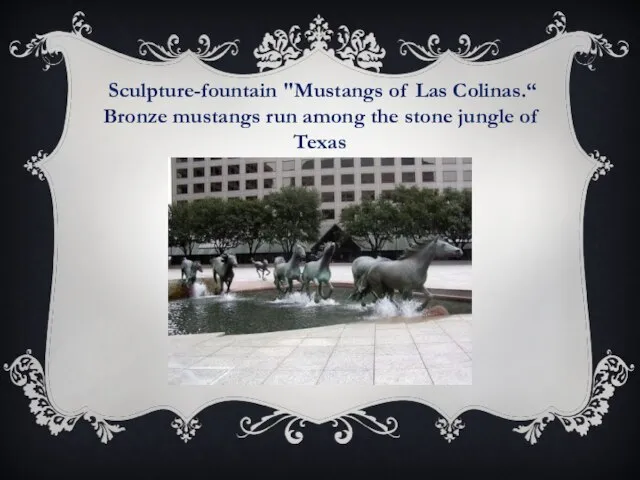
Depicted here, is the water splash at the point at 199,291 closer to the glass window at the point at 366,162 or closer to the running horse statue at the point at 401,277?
the running horse statue at the point at 401,277

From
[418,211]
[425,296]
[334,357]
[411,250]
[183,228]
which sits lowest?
[334,357]

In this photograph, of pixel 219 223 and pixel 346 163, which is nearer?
pixel 346 163

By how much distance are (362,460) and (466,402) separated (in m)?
0.74

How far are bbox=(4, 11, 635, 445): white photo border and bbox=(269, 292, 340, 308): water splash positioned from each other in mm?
676

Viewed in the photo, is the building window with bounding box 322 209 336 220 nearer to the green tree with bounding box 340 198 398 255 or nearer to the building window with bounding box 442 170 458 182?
the green tree with bounding box 340 198 398 255

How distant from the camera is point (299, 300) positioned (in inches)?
119

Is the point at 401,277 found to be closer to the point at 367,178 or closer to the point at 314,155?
the point at 367,178

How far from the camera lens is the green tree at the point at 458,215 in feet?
9.61

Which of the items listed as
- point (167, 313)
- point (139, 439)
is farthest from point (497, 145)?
point (139, 439)

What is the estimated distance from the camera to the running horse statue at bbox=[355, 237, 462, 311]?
301cm

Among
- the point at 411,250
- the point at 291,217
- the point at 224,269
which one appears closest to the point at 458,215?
the point at 411,250

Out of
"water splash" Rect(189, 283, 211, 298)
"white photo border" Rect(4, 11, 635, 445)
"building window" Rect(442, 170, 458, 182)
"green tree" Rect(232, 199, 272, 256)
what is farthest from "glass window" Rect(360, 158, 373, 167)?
"water splash" Rect(189, 283, 211, 298)

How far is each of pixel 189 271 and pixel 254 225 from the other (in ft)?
1.66

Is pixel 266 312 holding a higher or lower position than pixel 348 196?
lower
